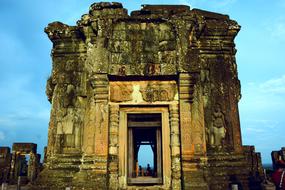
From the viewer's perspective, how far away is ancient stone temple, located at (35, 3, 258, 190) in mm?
6926

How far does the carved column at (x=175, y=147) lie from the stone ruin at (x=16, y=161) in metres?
Answer: 8.62

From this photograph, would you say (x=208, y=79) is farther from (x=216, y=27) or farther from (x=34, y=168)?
(x=34, y=168)

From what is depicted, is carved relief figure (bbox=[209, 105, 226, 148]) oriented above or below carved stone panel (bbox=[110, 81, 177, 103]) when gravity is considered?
below

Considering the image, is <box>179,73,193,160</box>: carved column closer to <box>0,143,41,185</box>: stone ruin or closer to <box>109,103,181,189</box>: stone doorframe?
<box>109,103,181,189</box>: stone doorframe

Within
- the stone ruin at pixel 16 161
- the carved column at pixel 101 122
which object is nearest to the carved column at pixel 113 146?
the carved column at pixel 101 122

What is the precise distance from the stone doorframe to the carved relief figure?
139 cm

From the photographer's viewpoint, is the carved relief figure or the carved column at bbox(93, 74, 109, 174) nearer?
the carved column at bbox(93, 74, 109, 174)

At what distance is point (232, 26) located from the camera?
8.58 meters

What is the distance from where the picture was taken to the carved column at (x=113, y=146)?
268 inches

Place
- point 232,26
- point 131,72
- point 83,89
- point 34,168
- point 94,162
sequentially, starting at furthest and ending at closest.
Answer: point 34,168, point 232,26, point 83,89, point 131,72, point 94,162

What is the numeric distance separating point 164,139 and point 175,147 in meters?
0.36

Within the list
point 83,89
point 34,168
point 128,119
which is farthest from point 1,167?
point 128,119

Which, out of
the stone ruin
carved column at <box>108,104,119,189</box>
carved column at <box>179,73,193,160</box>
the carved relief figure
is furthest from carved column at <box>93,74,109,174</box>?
the stone ruin

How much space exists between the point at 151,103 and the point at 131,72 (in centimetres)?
98
